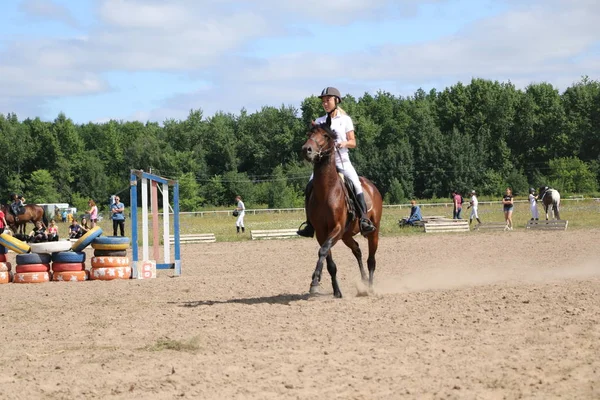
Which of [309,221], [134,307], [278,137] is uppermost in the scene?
[278,137]

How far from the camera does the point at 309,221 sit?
508 inches

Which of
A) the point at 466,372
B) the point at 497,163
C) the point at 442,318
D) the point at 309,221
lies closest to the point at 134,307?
the point at 309,221

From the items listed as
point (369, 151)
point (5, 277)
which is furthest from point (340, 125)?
point (369, 151)

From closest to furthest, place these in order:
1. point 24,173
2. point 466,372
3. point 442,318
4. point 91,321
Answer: point 466,372 → point 442,318 → point 91,321 → point 24,173

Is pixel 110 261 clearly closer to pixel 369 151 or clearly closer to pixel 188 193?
pixel 188 193

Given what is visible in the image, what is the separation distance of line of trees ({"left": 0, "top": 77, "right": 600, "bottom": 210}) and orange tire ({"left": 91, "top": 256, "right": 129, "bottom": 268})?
66.8 meters

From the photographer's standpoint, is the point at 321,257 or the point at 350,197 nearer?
the point at 321,257

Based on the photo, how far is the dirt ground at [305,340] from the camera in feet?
23.2

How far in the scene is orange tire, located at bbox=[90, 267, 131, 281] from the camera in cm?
1856

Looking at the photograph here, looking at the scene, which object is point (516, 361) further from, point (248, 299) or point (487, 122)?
point (487, 122)

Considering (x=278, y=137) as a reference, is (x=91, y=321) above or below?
below

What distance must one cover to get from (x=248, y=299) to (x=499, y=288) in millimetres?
3948

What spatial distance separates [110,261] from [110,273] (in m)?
0.27

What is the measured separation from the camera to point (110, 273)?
18.6 metres
